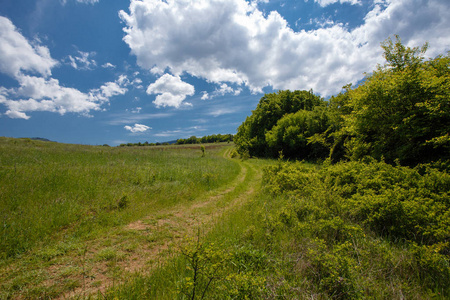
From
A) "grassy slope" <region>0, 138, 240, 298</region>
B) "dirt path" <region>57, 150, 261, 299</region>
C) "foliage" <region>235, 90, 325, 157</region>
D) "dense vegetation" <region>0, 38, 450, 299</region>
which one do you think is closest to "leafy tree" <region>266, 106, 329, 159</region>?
"foliage" <region>235, 90, 325, 157</region>

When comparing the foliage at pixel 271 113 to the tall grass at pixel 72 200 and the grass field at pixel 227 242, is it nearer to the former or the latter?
the tall grass at pixel 72 200

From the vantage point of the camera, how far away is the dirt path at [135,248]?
348 centimetres

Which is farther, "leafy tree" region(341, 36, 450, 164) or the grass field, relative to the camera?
"leafy tree" region(341, 36, 450, 164)

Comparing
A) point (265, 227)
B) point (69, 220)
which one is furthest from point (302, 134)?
point (69, 220)

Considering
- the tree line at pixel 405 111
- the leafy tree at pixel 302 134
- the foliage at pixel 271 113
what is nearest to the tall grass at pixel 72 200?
the tree line at pixel 405 111

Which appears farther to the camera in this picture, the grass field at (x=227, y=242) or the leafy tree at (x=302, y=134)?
the leafy tree at (x=302, y=134)

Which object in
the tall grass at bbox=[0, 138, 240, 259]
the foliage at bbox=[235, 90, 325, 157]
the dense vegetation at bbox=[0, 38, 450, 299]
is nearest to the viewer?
the dense vegetation at bbox=[0, 38, 450, 299]

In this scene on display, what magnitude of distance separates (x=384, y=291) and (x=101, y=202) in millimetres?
8859

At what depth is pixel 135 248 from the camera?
4.69 m

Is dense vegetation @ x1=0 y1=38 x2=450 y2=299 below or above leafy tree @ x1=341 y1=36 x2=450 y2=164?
below

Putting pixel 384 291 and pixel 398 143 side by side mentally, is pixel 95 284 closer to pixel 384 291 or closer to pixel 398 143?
pixel 384 291

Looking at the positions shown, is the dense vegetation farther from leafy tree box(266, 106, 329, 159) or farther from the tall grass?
leafy tree box(266, 106, 329, 159)

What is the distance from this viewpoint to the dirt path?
3.48 m

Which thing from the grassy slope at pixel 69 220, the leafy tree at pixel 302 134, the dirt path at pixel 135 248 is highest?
the leafy tree at pixel 302 134
